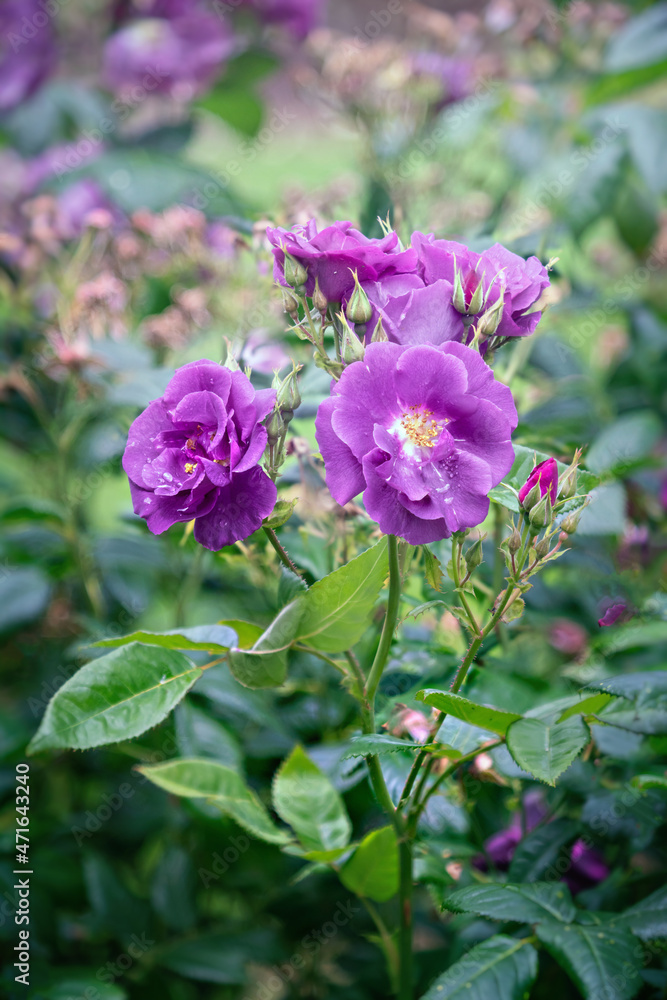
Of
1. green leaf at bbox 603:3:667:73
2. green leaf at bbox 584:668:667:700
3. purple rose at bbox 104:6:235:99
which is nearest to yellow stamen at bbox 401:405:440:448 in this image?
green leaf at bbox 584:668:667:700

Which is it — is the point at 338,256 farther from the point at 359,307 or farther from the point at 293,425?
the point at 293,425

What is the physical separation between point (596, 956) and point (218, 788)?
284 millimetres

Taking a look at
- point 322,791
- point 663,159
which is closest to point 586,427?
point 663,159

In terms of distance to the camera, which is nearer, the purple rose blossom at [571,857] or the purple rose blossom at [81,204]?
the purple rose blossom at [571,857]

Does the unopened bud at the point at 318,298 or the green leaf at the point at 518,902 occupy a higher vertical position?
the unopened bud at the point at 318,298

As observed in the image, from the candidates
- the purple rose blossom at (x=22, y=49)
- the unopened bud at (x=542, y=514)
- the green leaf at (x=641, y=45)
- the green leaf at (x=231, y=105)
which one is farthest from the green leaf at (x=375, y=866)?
the purple rose blossom at (x=22, y=49)

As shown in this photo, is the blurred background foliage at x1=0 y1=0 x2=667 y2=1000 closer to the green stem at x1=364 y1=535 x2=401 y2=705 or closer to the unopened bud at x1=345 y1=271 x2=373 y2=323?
the green stem at x1=364 y1=535 x2=401 y2=705

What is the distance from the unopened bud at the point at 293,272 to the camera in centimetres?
47

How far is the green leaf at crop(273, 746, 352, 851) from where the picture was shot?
24.5 inches

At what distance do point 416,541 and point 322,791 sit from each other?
307mm

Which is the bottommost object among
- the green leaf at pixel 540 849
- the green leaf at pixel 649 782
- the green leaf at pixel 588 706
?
the green leaf at pixel 540 849

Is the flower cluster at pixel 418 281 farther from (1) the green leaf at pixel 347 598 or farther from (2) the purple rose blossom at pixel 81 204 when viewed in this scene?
(2) the purple rose blossom at pixel 81 204

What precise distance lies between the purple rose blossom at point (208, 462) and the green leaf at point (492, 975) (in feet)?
1.00

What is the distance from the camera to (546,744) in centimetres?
50
